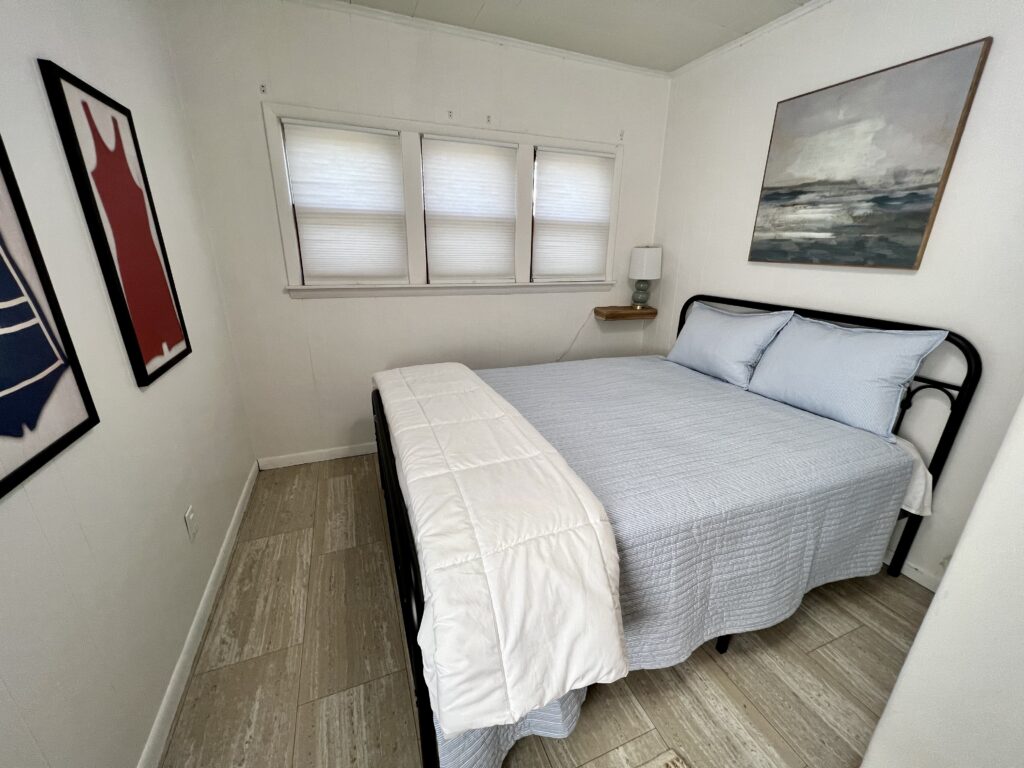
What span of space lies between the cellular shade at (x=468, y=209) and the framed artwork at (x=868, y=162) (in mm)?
1575

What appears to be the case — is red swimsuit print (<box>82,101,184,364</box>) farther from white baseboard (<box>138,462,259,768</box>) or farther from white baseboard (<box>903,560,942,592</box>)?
white baseboard (<box>903,560,942,592</box>)

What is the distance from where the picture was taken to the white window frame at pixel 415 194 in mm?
2217

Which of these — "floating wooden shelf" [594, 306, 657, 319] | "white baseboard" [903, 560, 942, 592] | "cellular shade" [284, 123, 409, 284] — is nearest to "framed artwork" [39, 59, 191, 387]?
"cellular shade" [284, 123, 409, 284]

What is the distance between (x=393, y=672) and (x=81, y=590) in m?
0.91

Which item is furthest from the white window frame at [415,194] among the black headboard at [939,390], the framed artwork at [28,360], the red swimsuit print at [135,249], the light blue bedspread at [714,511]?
the black headboard at [939,390]

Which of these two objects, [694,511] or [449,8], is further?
Result: [449,8]

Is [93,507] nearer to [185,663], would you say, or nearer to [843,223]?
[185,663]

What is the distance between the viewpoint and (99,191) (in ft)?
3.94

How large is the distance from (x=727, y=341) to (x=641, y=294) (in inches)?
40.7

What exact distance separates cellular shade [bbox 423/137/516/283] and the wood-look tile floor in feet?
6.23

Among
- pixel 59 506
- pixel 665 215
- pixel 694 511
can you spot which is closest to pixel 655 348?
pixel 665 215

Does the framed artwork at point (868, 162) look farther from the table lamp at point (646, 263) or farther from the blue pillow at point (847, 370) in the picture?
the table lamp at point (646, 263)

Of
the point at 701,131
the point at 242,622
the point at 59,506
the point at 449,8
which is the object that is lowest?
the point at 242,622

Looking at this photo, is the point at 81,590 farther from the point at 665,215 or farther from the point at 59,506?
the point at 665,215
